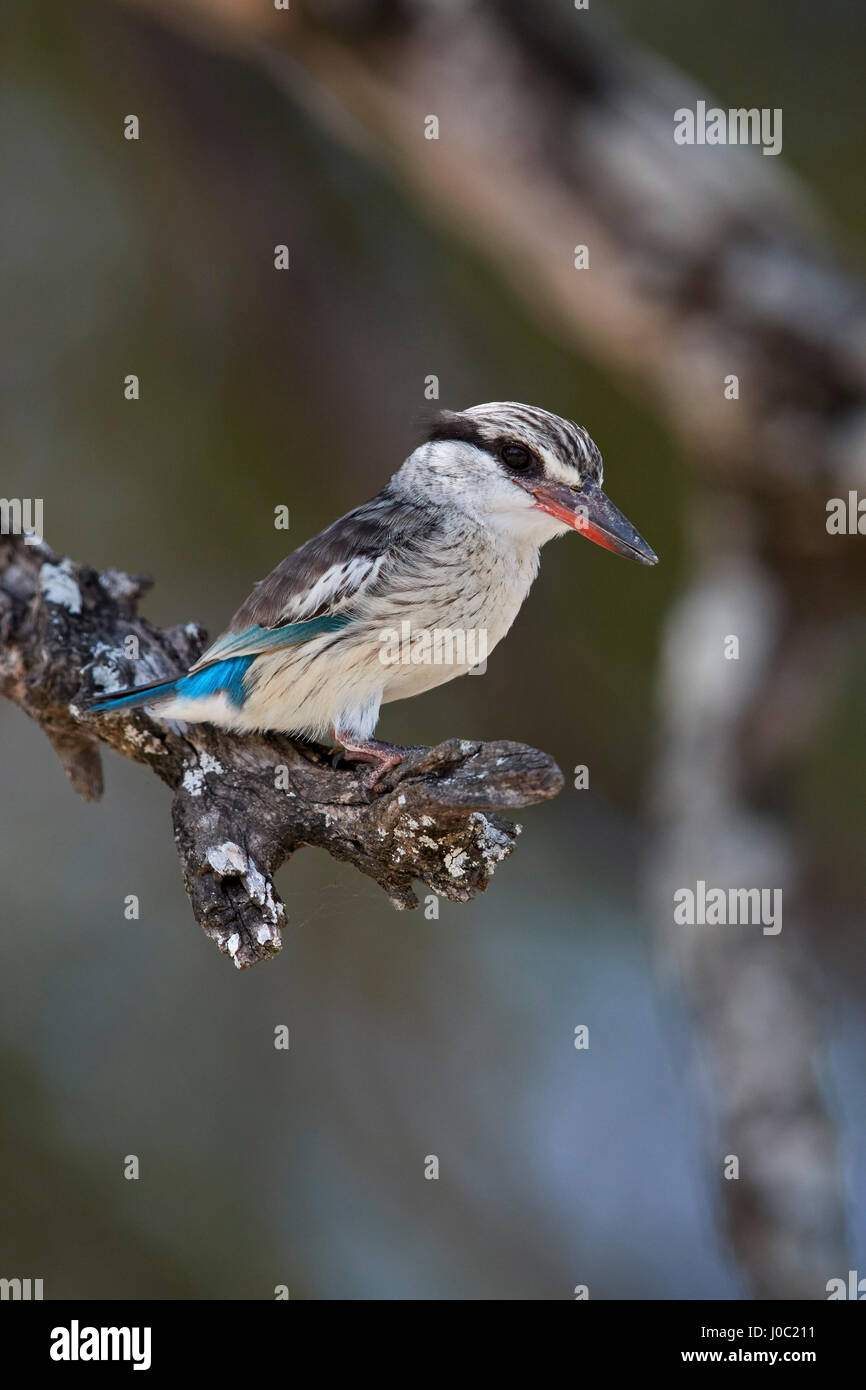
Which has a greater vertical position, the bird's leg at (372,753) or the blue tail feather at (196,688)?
the blue tail feather at (196,688)

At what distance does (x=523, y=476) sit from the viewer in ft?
8.43

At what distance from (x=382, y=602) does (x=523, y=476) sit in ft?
1.14

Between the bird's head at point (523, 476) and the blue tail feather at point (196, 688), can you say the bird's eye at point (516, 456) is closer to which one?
the bird's head at point (523, 476)

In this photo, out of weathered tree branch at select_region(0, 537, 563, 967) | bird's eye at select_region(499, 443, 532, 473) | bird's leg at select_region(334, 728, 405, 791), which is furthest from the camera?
bird's eye at select_region(499, 443, 532, 473)

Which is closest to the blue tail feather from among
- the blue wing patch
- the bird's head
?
the blue wing patch

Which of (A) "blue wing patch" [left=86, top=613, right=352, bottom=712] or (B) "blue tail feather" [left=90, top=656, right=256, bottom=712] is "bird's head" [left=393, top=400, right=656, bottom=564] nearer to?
(A) "blue wing patch" [left=86, top=613, right=352, bottom=712]

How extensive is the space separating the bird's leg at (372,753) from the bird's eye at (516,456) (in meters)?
0.56

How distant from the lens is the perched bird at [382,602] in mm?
2580

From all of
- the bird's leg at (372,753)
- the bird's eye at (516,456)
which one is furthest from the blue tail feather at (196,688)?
the bird's eye at (516,456)

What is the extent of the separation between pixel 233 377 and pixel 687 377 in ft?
7.19

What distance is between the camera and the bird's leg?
2.41 meters

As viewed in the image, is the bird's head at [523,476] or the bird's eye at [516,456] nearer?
the bird's head at [523,476]

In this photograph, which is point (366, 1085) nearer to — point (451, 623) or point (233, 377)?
point (233, 377)

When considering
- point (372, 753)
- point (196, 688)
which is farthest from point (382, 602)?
point (196, 688)
